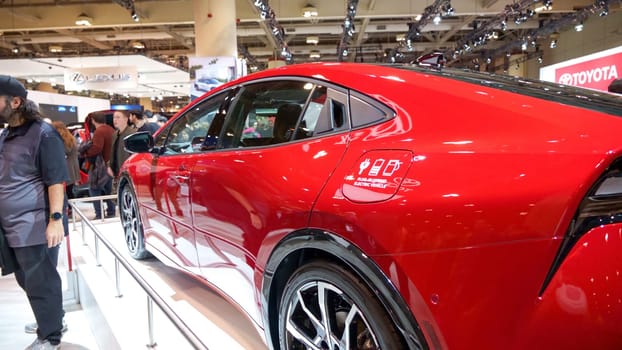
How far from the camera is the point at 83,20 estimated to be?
11.3 metres

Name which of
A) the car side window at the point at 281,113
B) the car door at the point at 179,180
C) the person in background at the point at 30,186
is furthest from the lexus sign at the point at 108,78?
the car side window at the point at 281,113

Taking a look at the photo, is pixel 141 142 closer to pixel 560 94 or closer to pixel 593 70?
pixel 560 94

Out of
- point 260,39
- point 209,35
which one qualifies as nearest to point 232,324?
point 209,35

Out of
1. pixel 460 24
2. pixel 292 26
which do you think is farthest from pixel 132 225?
pixel 460 24

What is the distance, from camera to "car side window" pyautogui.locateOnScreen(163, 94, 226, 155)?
7.37 ft

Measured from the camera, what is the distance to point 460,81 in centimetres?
132

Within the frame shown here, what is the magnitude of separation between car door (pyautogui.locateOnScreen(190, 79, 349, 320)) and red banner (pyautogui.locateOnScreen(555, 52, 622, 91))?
22.6 feet

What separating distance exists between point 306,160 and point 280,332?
60 centimetres

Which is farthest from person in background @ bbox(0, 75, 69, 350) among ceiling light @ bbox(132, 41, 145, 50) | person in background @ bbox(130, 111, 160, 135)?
ceiling light @ bbox(132, 41, 145, 50)

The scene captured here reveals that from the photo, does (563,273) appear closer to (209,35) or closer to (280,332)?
(280,332)

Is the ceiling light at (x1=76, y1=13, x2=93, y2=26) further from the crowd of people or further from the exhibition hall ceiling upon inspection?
the crowd of people

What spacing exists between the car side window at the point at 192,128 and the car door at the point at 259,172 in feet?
0.75

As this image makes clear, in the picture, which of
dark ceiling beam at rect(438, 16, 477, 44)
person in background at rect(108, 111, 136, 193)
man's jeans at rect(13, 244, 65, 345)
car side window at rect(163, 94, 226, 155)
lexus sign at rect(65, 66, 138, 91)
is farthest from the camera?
dark ceiling beam at rect(438, 16, 477, 44)

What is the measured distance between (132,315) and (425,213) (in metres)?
1.91
